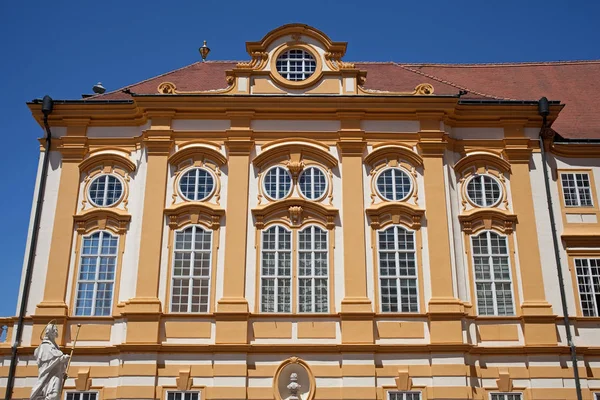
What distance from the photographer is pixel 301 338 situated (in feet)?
67.9

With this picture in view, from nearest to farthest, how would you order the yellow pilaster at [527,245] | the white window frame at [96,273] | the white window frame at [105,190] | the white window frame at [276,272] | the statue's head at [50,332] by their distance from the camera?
the statue's head at [50,332]
the yellow pilaster at [527,245]
the white window frame at [276,272]
the white window frame at [96,273]
the white window frame at [105,190]

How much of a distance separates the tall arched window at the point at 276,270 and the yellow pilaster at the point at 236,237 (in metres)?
0.58

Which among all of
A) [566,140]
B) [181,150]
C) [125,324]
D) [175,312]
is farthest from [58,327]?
[566,140]

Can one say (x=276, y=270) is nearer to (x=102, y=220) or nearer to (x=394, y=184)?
(x=394, y=184)

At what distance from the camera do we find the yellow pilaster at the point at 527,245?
21.0 m

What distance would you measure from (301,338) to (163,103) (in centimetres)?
832

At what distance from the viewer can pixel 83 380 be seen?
20359 mm

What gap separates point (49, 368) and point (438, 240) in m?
11.2

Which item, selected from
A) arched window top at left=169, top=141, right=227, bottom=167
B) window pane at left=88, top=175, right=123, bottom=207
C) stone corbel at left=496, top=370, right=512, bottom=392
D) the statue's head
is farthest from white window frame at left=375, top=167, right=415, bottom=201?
the statue's head

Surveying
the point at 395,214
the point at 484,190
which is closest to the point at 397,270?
the point at 395,214

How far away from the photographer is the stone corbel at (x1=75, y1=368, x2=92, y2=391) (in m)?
20.3

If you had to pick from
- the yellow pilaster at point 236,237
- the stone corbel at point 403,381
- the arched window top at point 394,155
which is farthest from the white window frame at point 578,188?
the yellow pilaster at point 236,237

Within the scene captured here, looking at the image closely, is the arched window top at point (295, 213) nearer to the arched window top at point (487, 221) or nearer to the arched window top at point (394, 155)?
the arched window top at point (394, 155)

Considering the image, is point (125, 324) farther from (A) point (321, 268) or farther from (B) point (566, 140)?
(B) point (566, 140)
